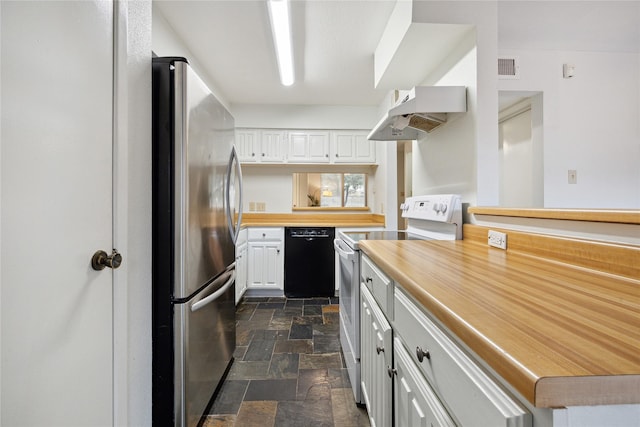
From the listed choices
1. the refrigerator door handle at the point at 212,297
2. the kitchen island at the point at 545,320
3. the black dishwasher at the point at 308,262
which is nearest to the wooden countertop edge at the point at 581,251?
the kitchen island at the point at 545,320

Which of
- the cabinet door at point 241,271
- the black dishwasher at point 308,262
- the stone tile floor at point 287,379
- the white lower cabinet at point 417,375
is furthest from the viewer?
the black dishwasher at point 308,262

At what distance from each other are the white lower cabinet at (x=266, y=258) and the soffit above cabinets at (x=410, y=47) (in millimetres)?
2067

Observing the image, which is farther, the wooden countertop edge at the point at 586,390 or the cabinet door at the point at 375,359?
the cabinet door at the point at 375,359

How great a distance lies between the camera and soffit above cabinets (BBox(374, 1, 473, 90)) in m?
1.61

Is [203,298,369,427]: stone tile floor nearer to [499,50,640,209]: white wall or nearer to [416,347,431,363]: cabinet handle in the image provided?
[416,347,431,363]: cabinet handle

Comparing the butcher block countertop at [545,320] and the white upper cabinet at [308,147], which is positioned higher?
the white upper cabinet at [308,147]

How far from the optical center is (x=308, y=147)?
3854mm

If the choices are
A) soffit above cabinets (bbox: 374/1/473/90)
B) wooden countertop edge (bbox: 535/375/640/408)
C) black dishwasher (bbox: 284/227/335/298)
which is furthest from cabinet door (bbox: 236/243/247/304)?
wooden countertop edge (bbox: 535/375/640/408)

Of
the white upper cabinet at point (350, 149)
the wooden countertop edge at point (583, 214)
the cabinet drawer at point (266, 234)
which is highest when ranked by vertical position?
the white upper cabinet at point (350, 149)

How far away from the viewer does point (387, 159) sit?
Answer: 3373 mm

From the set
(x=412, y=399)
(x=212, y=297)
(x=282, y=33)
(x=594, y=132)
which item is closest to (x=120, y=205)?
(x=212, y=297)

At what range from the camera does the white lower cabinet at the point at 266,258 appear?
11.2 feet

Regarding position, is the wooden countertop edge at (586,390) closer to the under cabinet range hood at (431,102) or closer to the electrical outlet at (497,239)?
the electrical outlet at (497,239)

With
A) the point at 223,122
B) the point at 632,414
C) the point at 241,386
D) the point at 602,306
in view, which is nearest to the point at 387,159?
the point at 223,122
